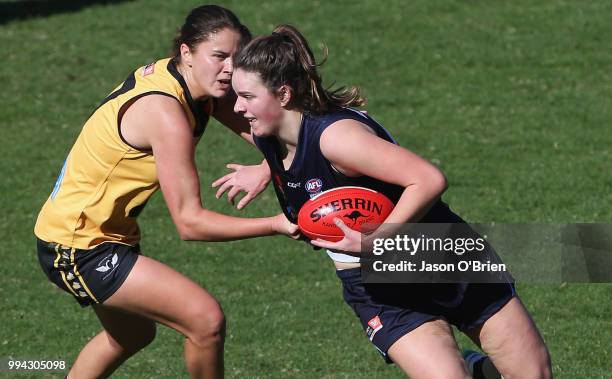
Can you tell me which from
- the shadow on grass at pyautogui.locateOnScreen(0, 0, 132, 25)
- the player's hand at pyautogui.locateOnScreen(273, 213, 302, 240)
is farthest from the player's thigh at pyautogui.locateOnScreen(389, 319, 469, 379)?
the shadow on grass at pyautogui.locateOnScreen(0, 0, 132, 25)

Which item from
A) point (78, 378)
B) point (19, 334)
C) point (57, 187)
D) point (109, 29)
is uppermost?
point (57, 187)

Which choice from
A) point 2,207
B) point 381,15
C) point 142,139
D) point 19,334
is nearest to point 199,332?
point 142,139

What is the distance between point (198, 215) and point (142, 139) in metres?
0.43

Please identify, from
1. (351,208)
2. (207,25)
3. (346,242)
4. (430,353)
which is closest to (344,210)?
(351,208)

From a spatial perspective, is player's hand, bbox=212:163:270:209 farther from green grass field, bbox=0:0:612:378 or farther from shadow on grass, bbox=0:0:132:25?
shadow on grass, bbox=0:0:132:25

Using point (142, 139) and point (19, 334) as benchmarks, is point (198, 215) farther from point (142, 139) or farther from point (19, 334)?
point (19, 334)

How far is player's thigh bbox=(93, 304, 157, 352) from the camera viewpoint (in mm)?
5688

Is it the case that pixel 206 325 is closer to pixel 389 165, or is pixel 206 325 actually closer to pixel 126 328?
pixel 126 328

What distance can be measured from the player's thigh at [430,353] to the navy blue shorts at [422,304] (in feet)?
0.15

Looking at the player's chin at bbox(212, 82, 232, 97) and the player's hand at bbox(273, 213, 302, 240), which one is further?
the player's chin at bbox(212, 82, 232, 97)

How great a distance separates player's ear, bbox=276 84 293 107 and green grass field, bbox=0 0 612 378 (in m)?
2.24

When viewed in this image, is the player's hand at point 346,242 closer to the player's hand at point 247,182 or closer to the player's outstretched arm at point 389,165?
the player's outstretched arm at point 389,165

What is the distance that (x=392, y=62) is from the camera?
1314cm

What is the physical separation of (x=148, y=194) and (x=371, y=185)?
3.76 feet
